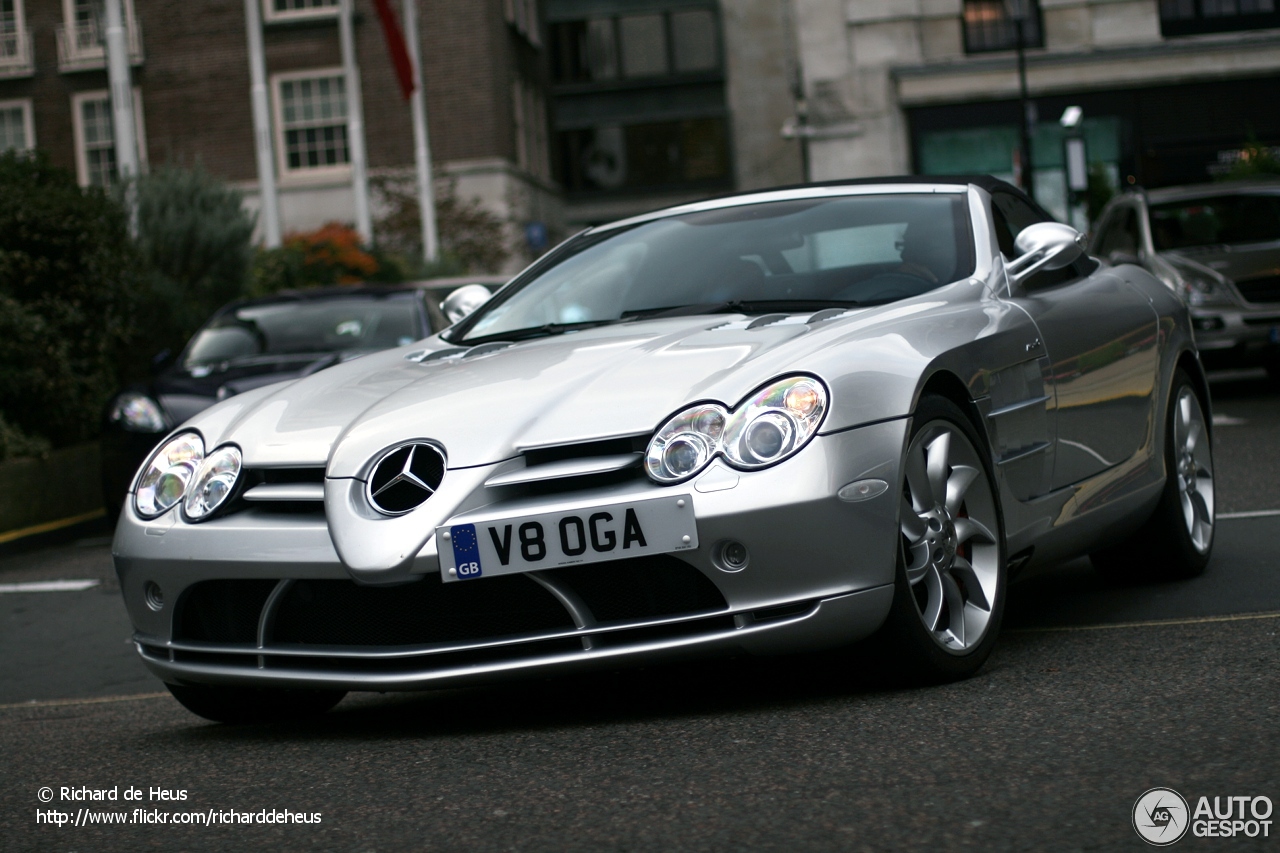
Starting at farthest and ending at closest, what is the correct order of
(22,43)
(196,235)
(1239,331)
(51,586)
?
(22,43) < (196,235) < (1239,331) < (51,586)

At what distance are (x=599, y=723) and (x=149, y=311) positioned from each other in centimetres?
1162

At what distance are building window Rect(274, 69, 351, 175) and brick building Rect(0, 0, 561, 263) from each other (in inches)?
0.8

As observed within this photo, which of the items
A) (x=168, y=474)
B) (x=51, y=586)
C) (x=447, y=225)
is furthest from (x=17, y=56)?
(x=168, y=474)

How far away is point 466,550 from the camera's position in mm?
3854

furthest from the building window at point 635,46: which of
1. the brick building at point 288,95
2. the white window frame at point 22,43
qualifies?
the white window frame at point 22,43

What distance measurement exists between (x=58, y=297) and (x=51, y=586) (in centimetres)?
374

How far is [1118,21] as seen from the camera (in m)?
35.7

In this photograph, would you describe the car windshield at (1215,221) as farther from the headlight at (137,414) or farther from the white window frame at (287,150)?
the white window frame at (287,150)

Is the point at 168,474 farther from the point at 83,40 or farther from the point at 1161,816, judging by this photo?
the point at 83,40

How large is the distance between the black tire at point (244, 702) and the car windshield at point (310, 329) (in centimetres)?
620

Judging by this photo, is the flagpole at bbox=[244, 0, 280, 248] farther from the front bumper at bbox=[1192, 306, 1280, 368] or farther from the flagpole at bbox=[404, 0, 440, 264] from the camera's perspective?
the front bumper at bbox=[1192, 306, 1280, 368]

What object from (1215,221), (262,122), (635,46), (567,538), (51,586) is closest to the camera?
(567,538)

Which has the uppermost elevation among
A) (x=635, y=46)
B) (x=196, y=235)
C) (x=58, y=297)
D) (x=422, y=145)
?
(x=635, y=46)

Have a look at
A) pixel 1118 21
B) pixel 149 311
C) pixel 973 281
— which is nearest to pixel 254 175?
pixel 1118 21
